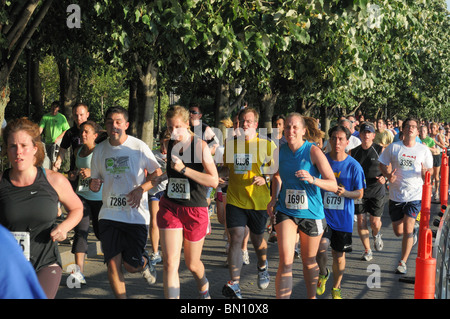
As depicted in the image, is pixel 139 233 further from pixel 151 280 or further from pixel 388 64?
pixel 388 64

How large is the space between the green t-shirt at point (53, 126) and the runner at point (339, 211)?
742 centimetres

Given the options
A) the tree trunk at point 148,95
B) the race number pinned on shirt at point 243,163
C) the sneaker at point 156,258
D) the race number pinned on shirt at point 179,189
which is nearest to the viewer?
the race number pinned on shirt at point 179,189

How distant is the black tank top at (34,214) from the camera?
4.10 metres

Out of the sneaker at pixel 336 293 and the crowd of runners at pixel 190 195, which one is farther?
the sneaker at pixel 336 293

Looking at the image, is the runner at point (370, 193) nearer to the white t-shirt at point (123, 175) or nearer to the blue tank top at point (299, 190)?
the blue tank top at point (299, 190)

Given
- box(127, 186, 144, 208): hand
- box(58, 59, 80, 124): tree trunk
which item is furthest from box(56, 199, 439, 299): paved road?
box(58, 59, 80, 124): tree trunk

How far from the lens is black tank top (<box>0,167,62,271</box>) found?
4102mm

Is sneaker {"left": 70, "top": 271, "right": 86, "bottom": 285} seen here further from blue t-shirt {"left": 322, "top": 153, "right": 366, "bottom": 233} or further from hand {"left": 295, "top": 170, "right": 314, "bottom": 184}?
hand {"left": 295, "top": 170, "right": 314, "bottom": 184}

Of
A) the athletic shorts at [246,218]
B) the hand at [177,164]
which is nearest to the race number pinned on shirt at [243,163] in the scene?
the athletic shorts at [246,218]

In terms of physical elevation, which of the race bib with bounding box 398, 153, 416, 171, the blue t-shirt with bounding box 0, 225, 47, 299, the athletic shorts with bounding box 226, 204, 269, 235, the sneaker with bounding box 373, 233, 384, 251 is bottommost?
the sneaker with bounding box 373, 233, 384, 251

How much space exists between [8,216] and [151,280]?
2693mm

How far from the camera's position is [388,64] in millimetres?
16734

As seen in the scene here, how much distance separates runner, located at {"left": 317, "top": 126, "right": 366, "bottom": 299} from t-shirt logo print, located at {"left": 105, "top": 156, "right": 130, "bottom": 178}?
6.79 ft

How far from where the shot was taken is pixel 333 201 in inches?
266
